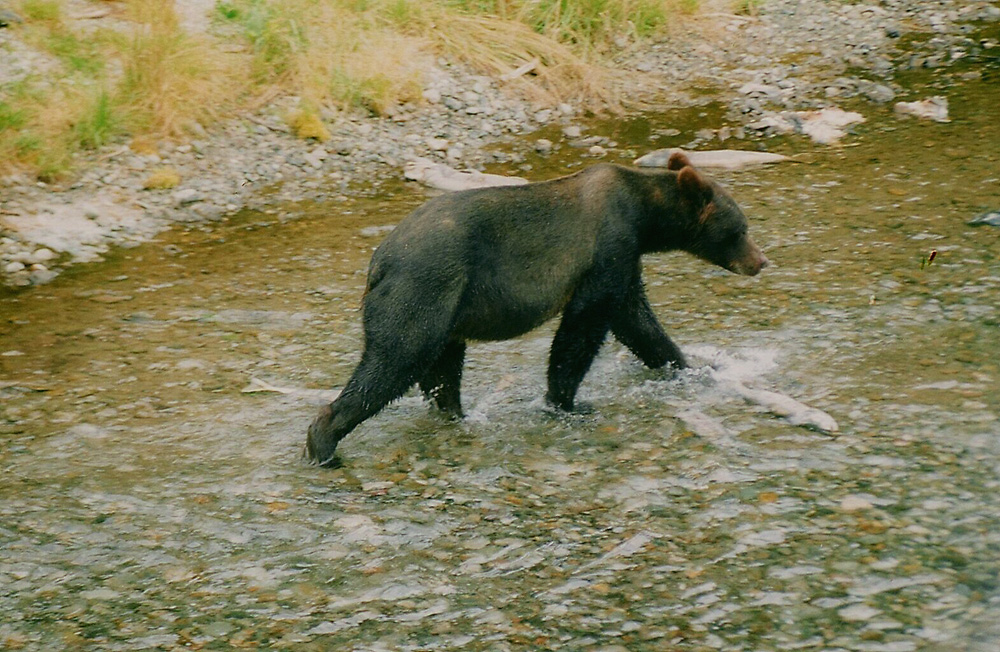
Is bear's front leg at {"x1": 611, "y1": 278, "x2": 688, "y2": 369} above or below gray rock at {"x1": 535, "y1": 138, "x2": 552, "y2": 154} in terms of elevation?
below

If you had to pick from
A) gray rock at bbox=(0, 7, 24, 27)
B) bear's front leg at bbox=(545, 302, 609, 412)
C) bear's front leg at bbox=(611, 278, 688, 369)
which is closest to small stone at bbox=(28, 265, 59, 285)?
gray rock at bbox=(0, 7, 24, 27)

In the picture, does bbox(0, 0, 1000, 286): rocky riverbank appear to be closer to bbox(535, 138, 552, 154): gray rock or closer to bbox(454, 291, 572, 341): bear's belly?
bbox(535, 138, 552, 154): gray rock

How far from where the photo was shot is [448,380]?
652 centimetres

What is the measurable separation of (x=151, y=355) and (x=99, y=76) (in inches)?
166

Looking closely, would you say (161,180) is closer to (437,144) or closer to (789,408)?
(437,144)

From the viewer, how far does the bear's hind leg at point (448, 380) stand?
649 centimetres

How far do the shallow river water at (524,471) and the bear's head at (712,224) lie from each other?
0.51 metres

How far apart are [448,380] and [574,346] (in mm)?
700

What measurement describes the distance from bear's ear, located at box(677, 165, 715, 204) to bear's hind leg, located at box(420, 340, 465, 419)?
1515 mm

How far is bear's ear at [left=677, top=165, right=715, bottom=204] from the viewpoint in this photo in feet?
21.9

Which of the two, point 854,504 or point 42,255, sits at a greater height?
point 42,255

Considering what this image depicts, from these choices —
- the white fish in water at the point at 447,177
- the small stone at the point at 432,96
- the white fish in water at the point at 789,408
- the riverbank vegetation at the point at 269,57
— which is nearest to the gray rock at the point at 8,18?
the riverbank vegetation at the point at 269,57

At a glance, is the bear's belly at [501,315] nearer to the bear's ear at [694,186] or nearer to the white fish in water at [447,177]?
the bear's ear at [694,186]

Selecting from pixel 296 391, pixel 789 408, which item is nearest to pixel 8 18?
pixel 296 391
